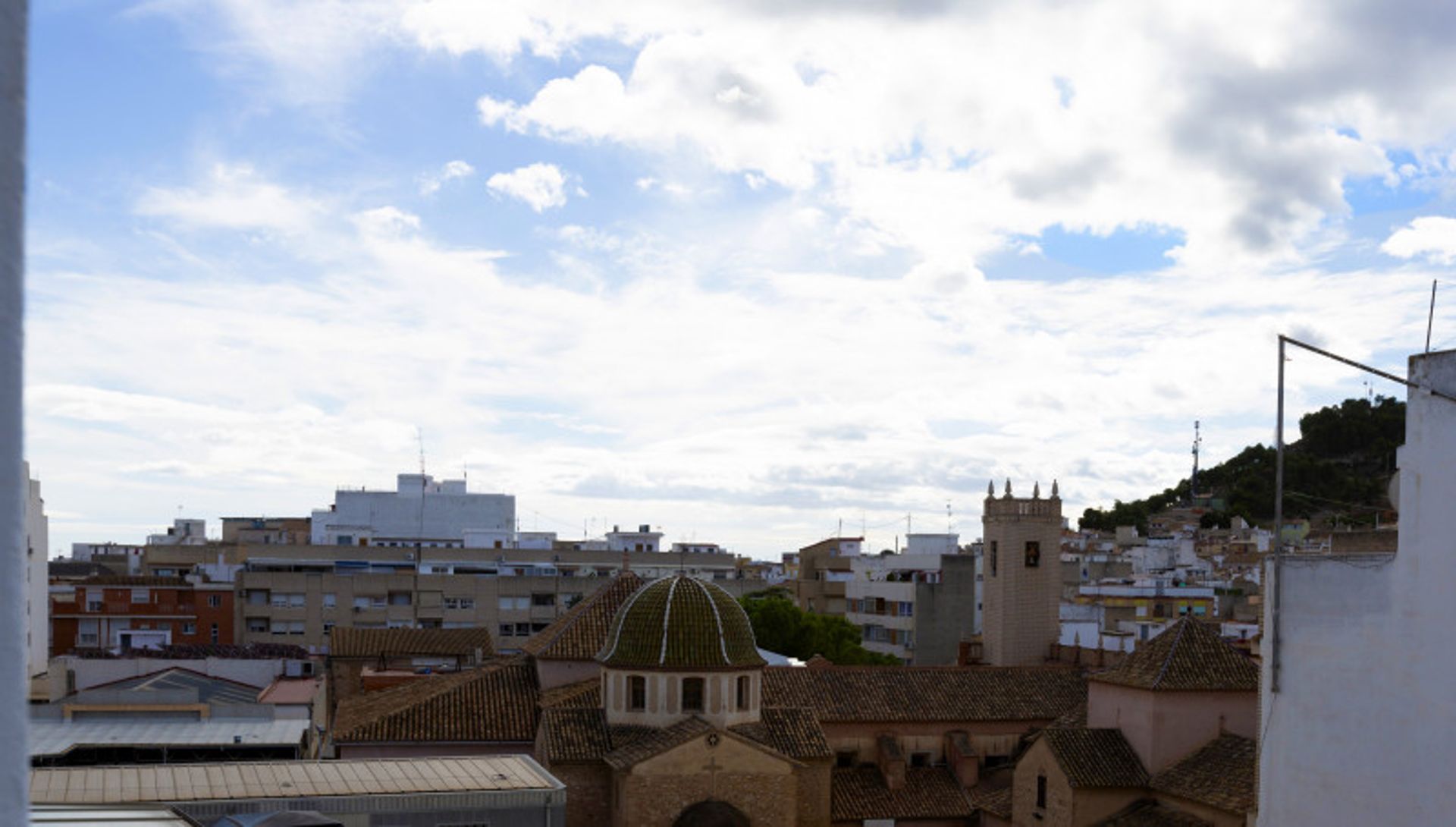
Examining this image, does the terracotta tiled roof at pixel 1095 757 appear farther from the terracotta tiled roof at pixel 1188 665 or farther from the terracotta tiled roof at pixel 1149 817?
the terracotta tiled roof at pixel 1188 665

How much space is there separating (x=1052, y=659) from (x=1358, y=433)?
6043 centimetres

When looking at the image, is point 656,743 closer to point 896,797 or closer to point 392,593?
point 896,797

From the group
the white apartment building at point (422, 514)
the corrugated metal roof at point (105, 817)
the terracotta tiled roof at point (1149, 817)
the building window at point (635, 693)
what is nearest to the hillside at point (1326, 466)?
the white apartment building at point (422, 514)

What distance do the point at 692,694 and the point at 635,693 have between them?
1240 millimetres

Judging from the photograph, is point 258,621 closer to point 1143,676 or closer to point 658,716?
point 658,716

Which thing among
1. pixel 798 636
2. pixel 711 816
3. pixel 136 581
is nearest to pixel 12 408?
pixel 711 816

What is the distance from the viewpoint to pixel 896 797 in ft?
106

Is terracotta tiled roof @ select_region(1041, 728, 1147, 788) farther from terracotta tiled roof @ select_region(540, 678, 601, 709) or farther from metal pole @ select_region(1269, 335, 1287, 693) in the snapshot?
metal pole @ select_region(1269, 335, 1287, 693)

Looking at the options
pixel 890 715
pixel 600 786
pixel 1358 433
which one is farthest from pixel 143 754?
pixel 1358 433

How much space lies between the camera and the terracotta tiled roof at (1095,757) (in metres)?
28.4

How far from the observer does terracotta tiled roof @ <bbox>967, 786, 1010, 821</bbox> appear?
102 feet

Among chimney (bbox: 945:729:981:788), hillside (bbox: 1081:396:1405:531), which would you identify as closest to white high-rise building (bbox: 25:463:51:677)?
chimney (bbox: 945:729:981:788)

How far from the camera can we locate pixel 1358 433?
93500 millimetres

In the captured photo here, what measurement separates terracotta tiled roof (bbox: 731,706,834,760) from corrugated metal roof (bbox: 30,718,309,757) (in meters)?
9.89
